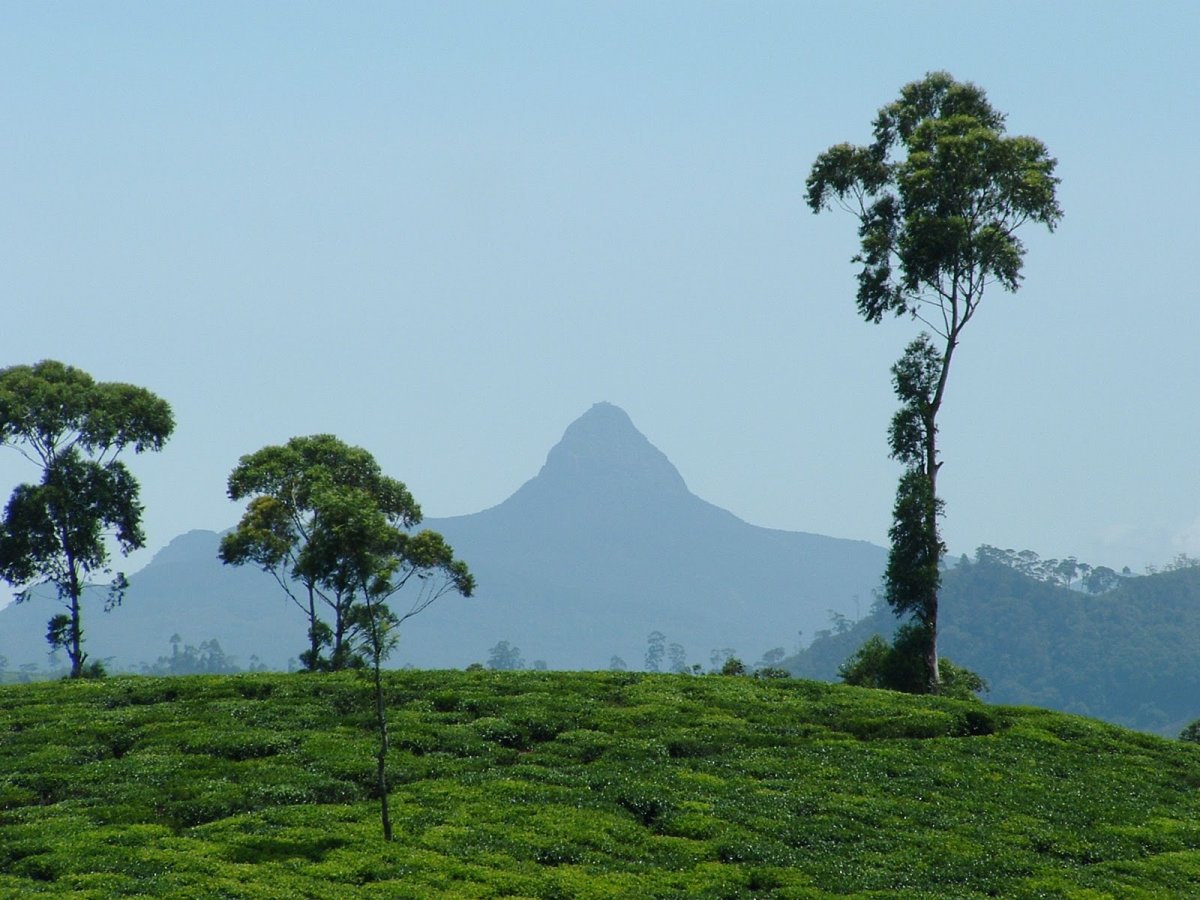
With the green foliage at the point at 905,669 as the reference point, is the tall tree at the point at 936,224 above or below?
above

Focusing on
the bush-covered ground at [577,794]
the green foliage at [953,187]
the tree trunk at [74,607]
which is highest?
the green foliage at [953,187]

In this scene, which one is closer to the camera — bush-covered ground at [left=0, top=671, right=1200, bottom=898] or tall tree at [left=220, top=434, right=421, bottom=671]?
bush-covered ground at [left=0, top=671, right=1200, bottom=898]

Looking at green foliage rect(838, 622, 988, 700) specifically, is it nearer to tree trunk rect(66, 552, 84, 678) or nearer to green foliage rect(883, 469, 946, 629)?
green foliage rect(883, 469, 946, 629)

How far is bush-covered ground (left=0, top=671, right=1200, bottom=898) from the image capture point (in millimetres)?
34781

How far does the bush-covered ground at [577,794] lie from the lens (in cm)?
3478

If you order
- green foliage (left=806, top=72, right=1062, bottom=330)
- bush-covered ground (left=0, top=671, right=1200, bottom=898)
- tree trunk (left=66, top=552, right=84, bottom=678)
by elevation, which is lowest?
bush-covered ground (left=0, top=671, right=1200, bottom=898)

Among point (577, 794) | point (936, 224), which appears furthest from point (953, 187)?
point (577, 794)

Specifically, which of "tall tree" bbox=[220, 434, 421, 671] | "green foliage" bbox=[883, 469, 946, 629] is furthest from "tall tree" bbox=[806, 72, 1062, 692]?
"tall tree" bbox=[220, 434, 421, 671]

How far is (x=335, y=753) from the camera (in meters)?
44.8

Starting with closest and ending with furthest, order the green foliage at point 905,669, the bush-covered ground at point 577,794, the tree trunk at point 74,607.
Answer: the bush-covered ground at point 577,794 → the green foliage at point 905,669 → the tree trunk at point 74,607

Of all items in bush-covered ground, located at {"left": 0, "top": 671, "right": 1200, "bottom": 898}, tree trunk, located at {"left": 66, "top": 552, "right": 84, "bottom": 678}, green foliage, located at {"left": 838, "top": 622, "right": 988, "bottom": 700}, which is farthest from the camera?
tree trunk, located at {"left": 66, "top": 552, "right": 84, "bottom": 678}

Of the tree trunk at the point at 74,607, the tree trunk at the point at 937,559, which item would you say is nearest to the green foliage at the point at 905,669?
the tree trunk at the point at 937,559

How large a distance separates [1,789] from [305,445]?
4239 centimetres

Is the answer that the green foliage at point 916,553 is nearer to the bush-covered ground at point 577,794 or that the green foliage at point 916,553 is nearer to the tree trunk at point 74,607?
the bush-covered ground at point 577,794
